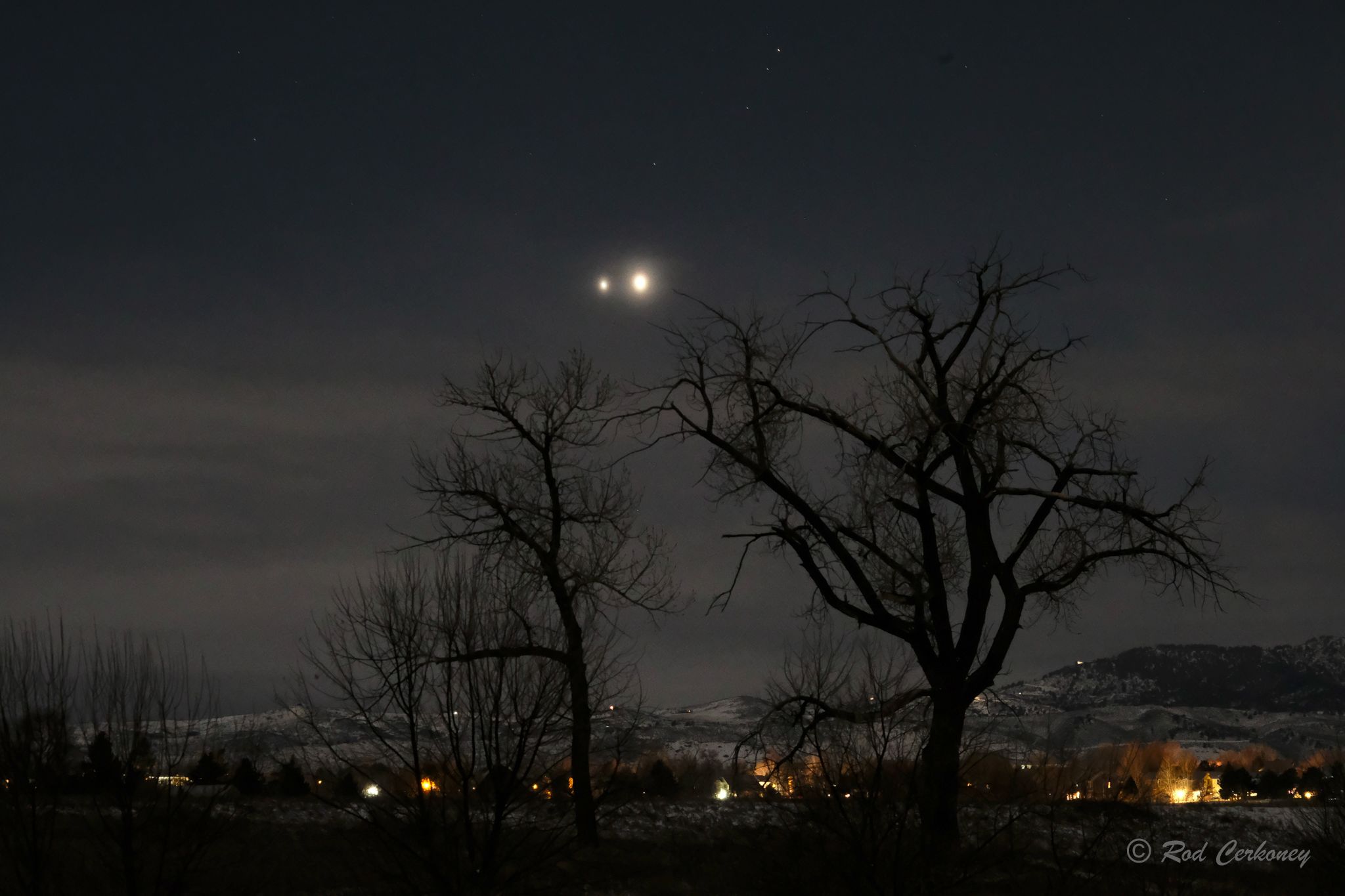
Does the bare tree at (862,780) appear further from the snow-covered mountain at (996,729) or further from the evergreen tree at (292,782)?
the evergreen tree at (292,782)

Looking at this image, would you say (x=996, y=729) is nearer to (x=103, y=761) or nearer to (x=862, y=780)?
(x=862, y=780)

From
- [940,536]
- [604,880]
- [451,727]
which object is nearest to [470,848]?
[451,727]

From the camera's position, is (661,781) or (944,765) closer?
(944,765)

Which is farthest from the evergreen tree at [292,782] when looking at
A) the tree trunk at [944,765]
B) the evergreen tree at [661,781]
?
the tree trunk at [944,765]

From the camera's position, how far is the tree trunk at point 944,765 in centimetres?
1348

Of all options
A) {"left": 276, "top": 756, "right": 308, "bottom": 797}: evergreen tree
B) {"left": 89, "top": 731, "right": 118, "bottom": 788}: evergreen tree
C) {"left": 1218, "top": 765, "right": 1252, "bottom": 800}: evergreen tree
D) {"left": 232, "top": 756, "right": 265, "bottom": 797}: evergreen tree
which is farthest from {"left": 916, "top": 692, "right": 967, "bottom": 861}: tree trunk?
{"left": 1218, "top": 765, "right": 1252, "bottom": 800}: evergreen tree

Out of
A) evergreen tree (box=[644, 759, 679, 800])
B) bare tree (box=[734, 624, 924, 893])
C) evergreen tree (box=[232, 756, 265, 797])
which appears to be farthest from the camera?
evergreen tree (box=[644, 759, 679, 800])

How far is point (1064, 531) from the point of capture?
59.4 ft

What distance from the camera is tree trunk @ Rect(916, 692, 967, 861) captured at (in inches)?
531

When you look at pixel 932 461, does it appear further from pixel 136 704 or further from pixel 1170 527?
pixel 136 704

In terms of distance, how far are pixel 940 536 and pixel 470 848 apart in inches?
421


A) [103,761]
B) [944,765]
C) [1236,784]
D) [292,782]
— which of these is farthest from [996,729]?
[1236,784]

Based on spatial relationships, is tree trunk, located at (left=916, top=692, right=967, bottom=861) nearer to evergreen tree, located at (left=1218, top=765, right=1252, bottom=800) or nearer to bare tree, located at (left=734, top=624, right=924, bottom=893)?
bare tree, located at (left=734, top=624, right=924, bottom=893)

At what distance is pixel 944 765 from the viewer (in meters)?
14.6
